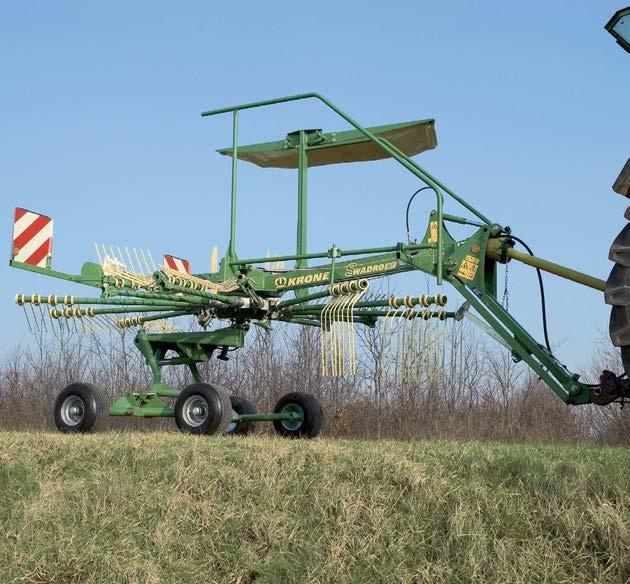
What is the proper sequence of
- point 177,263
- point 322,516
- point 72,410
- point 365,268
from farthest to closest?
point 177,263
point 72,410
point 365,268
point 322,516

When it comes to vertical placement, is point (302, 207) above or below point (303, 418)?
above

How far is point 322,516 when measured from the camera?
663cm

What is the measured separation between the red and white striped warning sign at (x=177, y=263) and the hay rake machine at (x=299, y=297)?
84 centimetres

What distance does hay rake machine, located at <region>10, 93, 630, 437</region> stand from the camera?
10.0 m

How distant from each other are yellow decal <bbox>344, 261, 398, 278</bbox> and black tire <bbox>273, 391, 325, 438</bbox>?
5.97 ft

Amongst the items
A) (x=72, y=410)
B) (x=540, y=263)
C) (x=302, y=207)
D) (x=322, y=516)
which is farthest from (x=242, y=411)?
(x=322, y=516)

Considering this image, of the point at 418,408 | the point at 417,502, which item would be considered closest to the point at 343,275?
the point at 417,502

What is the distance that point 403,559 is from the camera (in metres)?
6.08

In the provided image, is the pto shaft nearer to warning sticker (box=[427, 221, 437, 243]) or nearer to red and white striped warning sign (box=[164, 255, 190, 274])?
warning sticker (box=[427, 221, 437, 243])

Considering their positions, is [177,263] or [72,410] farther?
[177,263]

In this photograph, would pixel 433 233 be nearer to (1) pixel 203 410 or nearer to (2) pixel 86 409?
(1) pixel 203 410

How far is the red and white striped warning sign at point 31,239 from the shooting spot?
1115 cm

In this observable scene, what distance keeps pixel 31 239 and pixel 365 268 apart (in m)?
3.97

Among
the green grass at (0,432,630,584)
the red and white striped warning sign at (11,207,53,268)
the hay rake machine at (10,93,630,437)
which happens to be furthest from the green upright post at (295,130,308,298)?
the green grass at (0,432,630,584)
